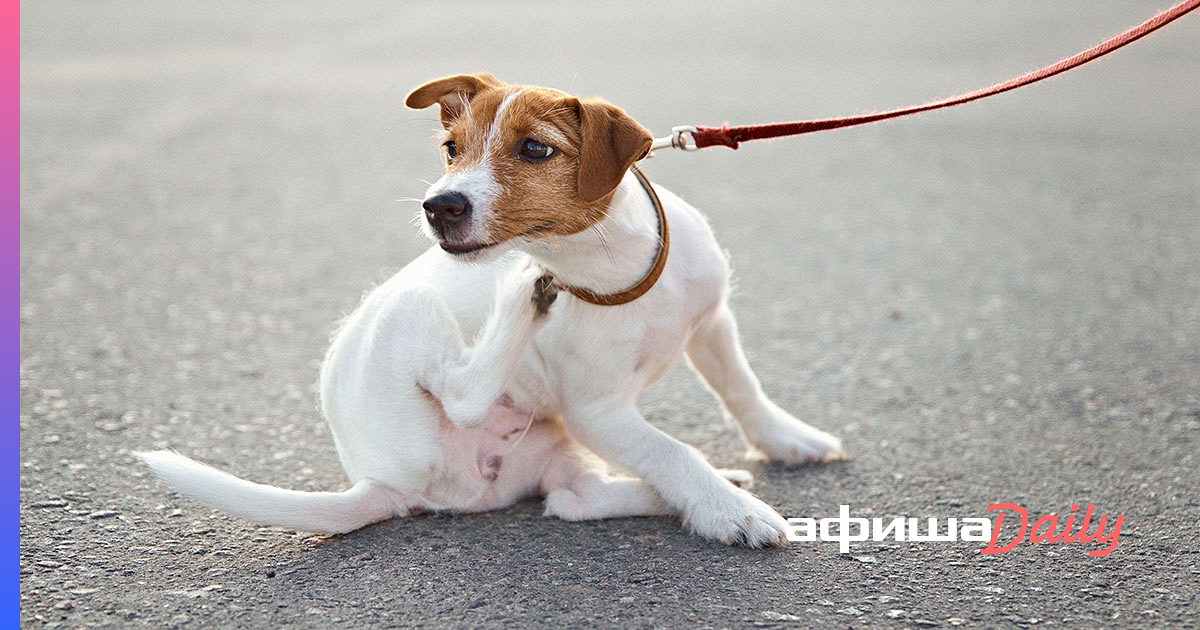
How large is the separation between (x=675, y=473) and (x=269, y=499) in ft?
3.80

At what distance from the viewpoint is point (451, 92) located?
3.24 metres

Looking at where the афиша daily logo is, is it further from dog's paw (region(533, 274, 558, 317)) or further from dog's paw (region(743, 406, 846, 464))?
dog's paw (region(533, 274, 558, 317))

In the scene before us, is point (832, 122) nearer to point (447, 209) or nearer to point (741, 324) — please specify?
point (447, 209)

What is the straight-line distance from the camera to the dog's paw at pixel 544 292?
328 centimetres

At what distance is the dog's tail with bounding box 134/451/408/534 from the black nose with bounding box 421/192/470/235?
0.93 meters

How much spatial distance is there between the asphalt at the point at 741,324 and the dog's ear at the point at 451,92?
125 cm

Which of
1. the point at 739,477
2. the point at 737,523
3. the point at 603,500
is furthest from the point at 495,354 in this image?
the point at 739,477

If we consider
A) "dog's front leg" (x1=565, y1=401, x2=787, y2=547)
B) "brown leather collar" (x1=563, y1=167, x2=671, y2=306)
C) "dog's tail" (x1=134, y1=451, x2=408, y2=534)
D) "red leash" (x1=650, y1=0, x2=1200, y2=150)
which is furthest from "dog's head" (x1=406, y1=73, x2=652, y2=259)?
"dog's tail" (x1=134, y1=451, x2=408, y2=534)

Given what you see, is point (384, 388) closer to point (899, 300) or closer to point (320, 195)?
point (899, 300)

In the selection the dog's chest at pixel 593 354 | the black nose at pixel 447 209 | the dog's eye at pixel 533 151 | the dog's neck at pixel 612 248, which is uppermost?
the dog's eye at pixel 533 151

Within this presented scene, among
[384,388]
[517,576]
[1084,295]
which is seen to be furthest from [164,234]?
[1084,295]

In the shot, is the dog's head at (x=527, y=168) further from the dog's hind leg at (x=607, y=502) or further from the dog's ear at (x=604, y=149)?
the dog's hind leg at (x=607, y=502)

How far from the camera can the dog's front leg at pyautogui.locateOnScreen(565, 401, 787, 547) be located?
3307mm

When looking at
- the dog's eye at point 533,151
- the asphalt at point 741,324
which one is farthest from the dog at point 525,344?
the asphalt at point 741,324
